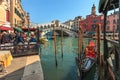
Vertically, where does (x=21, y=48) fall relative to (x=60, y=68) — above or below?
above

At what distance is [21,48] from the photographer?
13.2 meters

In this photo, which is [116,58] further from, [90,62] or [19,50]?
[19,50]

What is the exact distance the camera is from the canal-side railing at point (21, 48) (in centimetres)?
1286

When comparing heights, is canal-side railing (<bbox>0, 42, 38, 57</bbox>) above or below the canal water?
above

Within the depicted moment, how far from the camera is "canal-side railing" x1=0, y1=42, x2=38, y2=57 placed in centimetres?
1286

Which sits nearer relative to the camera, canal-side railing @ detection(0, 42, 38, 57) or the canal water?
the canal water

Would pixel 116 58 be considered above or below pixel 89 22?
below

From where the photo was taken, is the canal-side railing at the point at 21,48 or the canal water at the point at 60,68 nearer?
the canal water at the point at 60,68

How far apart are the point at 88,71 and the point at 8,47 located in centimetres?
452

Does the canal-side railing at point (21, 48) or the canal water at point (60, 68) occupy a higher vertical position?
the canal-side railing at point (21, 48)

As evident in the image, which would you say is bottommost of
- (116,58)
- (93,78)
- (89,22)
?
(93,78)

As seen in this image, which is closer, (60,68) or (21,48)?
(21,48)

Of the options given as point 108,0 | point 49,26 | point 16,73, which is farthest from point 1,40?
point 49,26

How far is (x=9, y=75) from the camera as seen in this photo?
24.0 ft
